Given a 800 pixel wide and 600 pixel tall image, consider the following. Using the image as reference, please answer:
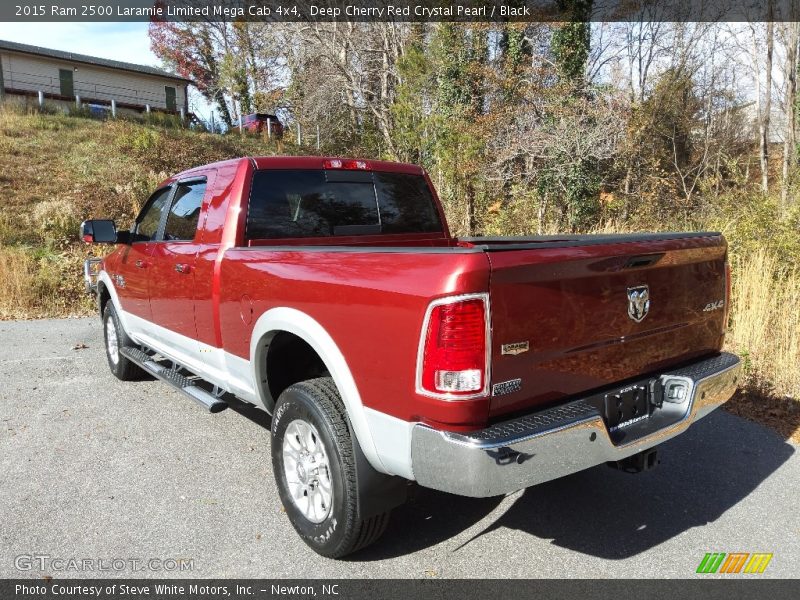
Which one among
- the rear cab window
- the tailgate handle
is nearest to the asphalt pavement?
the tailgate handle

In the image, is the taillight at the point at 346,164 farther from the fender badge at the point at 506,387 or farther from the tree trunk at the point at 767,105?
the tree trunk at the point at 767,105

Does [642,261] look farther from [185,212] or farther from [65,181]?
[65,181]

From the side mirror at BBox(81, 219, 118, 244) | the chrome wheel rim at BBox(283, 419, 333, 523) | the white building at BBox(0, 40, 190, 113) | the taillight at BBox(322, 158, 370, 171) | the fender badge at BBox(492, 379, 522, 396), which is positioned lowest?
the chrome wheel rim at BBox(283, 419, 333, 523)

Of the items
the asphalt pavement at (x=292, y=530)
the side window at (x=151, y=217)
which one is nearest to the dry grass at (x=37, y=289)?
the side window at (x=151, y=217)

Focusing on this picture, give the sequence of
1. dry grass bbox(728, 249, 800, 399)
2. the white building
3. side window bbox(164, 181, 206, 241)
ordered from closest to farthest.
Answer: side window bbox(164, 181, 206, 241), dry grass bbox(728, 249, 800, 399), the white building

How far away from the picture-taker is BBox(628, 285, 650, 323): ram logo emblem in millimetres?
2695

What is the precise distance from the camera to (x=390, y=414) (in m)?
2.42

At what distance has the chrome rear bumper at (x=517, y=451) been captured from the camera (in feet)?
7.15

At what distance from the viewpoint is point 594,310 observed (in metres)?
2.55

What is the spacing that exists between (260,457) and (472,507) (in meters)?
1.61

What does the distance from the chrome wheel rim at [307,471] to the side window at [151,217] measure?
8.70ft

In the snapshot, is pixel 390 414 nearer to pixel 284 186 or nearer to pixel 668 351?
pixel 668 351

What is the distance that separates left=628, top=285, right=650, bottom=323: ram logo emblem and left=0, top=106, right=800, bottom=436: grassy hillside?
2.63 meters

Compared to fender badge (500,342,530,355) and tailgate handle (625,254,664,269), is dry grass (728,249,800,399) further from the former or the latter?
Answer: fender badge (500,342,530,355)
